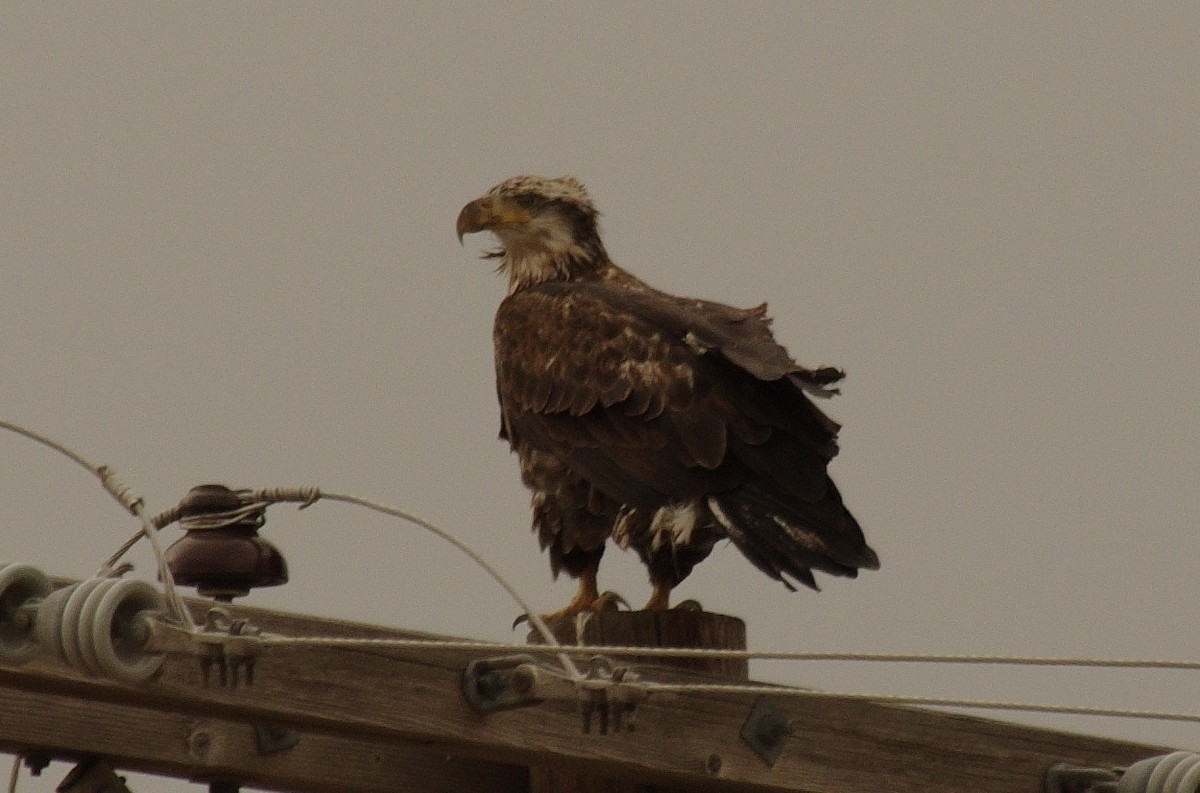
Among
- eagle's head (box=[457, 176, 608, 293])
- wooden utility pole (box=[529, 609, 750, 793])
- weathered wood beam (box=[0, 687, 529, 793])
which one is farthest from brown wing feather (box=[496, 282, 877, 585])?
weathered wood beam (box=[0, 687, 529, 793])

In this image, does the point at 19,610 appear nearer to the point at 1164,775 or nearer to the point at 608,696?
the point at 608,696

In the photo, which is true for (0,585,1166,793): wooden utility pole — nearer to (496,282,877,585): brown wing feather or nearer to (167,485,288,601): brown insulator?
(167,485,288,601): brown insulator

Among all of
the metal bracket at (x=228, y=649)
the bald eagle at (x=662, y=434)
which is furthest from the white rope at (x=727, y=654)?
the bald eagle at (x=662, y=434)

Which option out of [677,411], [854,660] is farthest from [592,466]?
[854,660]

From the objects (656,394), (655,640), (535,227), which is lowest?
(655,640)

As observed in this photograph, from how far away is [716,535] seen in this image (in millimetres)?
6211

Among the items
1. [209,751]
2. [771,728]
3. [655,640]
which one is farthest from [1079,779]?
[209,751]

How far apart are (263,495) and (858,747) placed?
1340 mm

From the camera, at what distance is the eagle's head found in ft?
23.4

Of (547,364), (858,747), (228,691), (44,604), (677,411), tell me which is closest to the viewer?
(44,604)

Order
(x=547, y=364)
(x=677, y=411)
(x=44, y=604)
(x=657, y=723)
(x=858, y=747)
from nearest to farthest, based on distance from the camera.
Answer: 1. (x=44, y=604)
2. (x=657, y=723)
3. (x=858, y=747)
4. (x=677, y=411)
5. (x=547, y=364)

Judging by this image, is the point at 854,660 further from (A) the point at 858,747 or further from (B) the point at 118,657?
(B) the point at 118,657

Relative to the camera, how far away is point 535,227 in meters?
7.18

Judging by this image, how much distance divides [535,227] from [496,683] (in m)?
3.03
